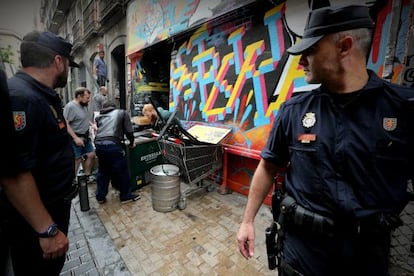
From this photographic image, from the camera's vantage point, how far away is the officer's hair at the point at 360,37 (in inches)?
40.1

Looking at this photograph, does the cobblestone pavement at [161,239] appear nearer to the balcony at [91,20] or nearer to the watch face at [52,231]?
the watch face at [52,231]

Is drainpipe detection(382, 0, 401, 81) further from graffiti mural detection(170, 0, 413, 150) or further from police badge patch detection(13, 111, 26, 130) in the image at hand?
police badge patch detection(13, 111, 26, 130)

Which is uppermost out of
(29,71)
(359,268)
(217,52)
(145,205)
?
(217,52)

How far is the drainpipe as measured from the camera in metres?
2.06

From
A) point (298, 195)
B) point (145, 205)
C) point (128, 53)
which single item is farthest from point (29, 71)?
point (128, 53)

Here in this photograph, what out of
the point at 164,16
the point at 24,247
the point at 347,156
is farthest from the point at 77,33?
the point at 347,156

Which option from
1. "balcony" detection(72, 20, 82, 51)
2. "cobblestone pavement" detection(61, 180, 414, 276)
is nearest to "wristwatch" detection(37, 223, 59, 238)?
"cobblestone pavement" detection(61, 180, 414, 276)

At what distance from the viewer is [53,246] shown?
4.09ft

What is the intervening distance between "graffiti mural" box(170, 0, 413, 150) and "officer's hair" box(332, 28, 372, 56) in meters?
1.48

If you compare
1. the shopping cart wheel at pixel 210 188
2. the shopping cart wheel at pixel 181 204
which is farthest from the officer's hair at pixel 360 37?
the shopping cart wheel at pixel 210 188

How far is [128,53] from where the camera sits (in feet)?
23.6

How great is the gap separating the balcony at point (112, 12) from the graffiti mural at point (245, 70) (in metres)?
4.37

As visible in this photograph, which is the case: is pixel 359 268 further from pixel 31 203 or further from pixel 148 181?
pixel 148 181

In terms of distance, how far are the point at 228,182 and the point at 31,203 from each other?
11.3 feet
